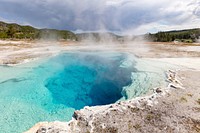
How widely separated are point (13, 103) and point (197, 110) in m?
12.4

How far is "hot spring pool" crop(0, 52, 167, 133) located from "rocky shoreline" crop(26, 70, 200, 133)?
2.76 metres

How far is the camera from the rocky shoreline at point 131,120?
846 cm

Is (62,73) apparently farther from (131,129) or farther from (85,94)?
(131,129)

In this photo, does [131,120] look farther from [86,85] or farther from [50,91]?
[86,85]

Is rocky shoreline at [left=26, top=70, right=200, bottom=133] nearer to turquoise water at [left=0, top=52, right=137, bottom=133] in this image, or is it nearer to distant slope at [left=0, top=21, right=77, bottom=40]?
turquoise water at [left=0, top=52, right=137, bottom=133]

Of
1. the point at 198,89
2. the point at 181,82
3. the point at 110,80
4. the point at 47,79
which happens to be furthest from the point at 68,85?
the point at 198,89

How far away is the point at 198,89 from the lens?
13.5m

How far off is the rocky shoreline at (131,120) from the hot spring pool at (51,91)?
2757 millimetres

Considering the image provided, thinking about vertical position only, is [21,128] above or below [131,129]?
below

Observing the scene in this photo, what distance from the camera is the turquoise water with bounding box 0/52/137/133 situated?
40.0 feet

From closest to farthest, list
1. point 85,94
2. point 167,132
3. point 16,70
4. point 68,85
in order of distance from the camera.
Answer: point 167,132 < point 85,94 < point 68,85 < point 16,70

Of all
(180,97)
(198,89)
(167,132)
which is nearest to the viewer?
(167,132)

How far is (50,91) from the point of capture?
56.1ft

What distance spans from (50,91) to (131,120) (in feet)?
33.0
